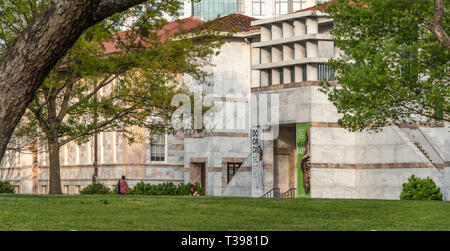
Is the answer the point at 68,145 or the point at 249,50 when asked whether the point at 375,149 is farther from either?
the point at 68,145

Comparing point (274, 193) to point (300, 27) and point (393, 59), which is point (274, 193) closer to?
point (300, 27)

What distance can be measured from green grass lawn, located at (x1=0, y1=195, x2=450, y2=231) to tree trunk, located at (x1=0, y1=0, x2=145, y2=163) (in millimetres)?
8332

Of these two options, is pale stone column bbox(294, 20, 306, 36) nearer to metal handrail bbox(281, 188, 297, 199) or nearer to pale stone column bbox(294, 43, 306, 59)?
pale stone column bbox(294, 43, 306, 59)

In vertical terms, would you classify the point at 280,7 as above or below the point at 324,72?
above

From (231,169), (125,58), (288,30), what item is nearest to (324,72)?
(288,30)

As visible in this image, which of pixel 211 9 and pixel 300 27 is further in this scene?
pixel 211 9

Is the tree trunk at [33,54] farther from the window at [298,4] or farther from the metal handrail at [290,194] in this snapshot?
the window at [298,4]

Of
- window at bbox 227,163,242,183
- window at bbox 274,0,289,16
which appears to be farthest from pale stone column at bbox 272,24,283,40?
window at bbox 274,0,289,16

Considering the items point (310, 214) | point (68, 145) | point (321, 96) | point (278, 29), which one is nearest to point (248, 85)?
point (278, 29)

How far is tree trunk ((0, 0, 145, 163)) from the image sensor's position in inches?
310

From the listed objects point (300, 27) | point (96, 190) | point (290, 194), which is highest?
point (300, 27)

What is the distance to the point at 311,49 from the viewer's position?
49812mm

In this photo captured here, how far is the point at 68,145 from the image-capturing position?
69.4m

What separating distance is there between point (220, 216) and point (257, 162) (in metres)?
30.7
